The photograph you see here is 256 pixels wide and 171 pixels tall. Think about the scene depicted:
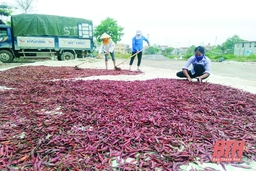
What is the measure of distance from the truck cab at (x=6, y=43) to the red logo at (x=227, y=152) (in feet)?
54.8

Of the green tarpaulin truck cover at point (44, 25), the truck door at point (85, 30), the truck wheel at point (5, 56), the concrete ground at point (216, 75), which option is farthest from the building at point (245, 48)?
the truck wheel at point (5, 56)

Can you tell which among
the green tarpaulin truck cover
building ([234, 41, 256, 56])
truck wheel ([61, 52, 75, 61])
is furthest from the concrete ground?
building ([234, 41, 256, 56])

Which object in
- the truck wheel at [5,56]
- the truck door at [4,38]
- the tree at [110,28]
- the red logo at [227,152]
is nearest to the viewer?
the red logo at [227,152]

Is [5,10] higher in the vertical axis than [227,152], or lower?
higher

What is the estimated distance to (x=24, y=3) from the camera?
31.2m

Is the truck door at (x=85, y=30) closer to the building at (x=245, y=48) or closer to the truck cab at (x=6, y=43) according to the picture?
the truck cab at (x=6, y=43)

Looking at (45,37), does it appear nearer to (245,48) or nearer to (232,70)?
(232,70)

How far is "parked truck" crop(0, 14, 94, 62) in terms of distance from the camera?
14.9m

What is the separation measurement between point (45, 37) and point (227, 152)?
16.7 m

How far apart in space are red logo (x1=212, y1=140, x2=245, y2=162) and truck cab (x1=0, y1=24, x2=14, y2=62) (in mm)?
16691

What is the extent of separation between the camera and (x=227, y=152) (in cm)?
195

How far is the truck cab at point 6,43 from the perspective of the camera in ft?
47.6

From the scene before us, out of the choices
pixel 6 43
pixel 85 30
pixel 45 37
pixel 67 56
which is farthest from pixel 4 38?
pixel 85 30

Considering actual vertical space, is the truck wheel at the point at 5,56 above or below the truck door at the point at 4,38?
below
